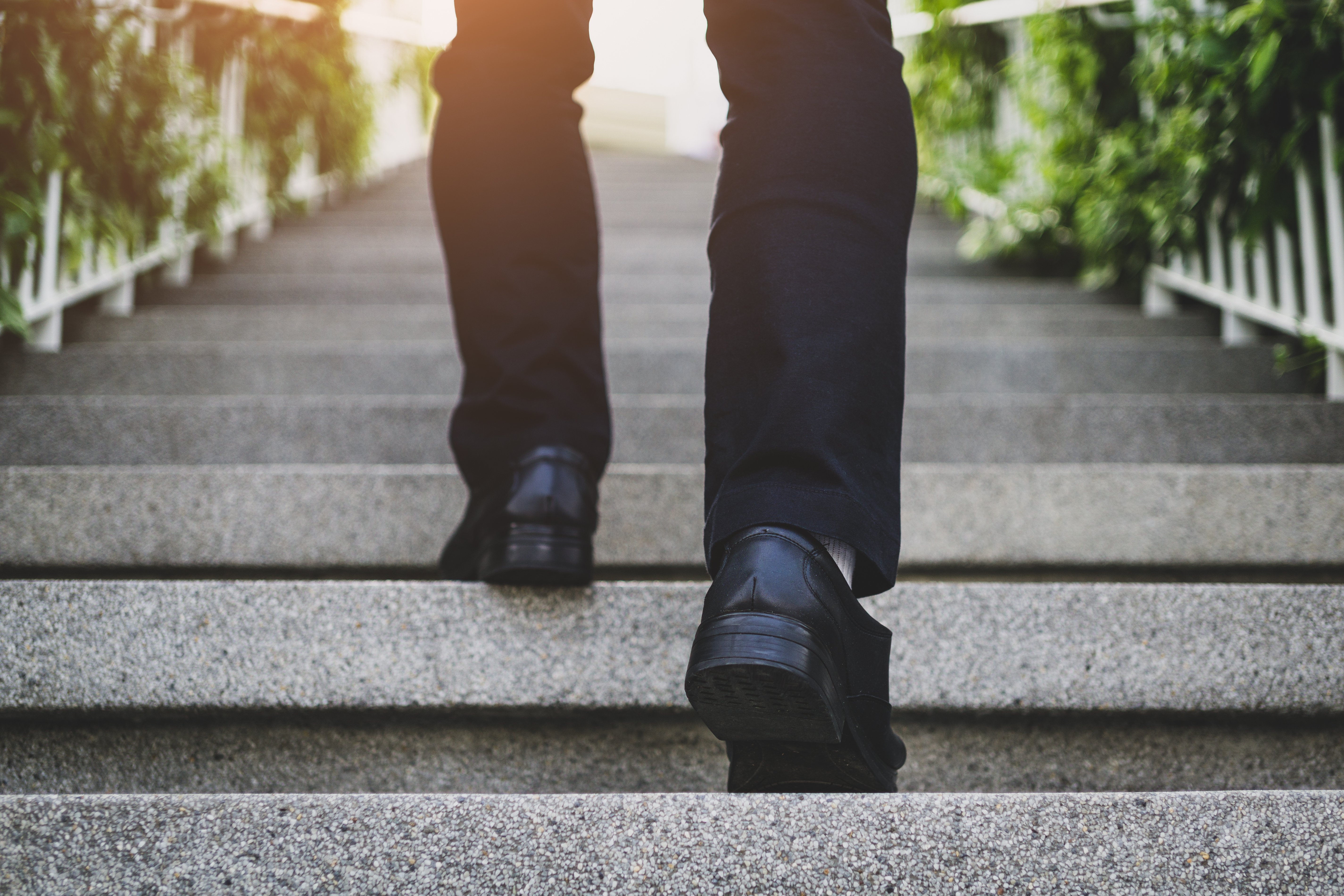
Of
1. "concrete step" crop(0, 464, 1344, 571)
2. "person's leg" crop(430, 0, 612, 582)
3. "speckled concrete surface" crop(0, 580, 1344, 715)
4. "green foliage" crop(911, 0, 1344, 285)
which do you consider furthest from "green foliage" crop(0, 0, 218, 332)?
"green foliage" crop(911, 0, 1344, 285)

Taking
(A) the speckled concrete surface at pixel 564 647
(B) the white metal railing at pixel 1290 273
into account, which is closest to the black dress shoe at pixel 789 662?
(A) the speckled concrete surface at pixel 564 647

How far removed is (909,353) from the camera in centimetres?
162

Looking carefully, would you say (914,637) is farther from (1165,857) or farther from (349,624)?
(349,624)

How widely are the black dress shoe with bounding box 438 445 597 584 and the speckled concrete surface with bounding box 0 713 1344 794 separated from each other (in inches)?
5.5

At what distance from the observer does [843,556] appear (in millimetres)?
588

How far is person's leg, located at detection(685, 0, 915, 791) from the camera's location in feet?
1.77

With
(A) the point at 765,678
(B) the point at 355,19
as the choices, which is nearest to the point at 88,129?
(A) the point at 765,678

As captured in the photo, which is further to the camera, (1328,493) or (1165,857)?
(1328,493)

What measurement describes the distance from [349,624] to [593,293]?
40cm

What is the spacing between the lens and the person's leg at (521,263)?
81 cm

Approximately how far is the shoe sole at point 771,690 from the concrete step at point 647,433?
2.54 ft

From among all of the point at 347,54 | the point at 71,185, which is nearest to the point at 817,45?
the point at 71,185

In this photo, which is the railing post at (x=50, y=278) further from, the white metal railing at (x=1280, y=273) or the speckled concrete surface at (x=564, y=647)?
the white metal railing at (x=1280, y=273)

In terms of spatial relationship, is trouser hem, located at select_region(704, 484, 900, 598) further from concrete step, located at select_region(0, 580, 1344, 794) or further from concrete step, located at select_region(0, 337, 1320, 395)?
concrete step, located at select_region(0, 337, 1320, 395)
